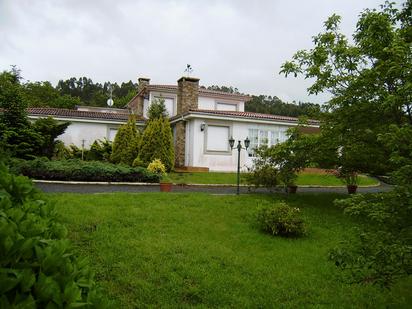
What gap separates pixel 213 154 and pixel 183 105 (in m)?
3.58

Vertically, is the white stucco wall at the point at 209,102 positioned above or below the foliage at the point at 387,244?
above

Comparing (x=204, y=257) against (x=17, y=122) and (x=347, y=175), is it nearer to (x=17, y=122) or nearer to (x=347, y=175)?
(x=347, y=175)

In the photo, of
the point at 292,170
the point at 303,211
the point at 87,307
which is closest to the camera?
the point at 87,307

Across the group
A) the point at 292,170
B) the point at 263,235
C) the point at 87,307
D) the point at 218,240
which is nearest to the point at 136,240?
the point at 218,240

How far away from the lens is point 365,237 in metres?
3.90

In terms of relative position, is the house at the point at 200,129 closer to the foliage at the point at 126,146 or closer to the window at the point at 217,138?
the window at the point at 217,138

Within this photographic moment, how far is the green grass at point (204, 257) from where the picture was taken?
5.18m

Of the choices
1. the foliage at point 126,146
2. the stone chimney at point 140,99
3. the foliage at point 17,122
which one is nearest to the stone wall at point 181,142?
the foliage at point 126,146

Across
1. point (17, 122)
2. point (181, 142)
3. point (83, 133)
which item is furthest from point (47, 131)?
point (181, 142)

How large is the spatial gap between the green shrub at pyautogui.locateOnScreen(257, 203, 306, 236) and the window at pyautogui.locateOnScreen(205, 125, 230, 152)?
517 inches

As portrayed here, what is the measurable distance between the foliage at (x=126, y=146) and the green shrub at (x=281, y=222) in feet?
40.7

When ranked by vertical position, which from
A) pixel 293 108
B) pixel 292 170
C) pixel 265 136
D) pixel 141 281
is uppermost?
pixel 293 108

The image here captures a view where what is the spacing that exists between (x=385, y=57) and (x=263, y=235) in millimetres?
5234

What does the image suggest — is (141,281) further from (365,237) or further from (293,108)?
(293,108)
